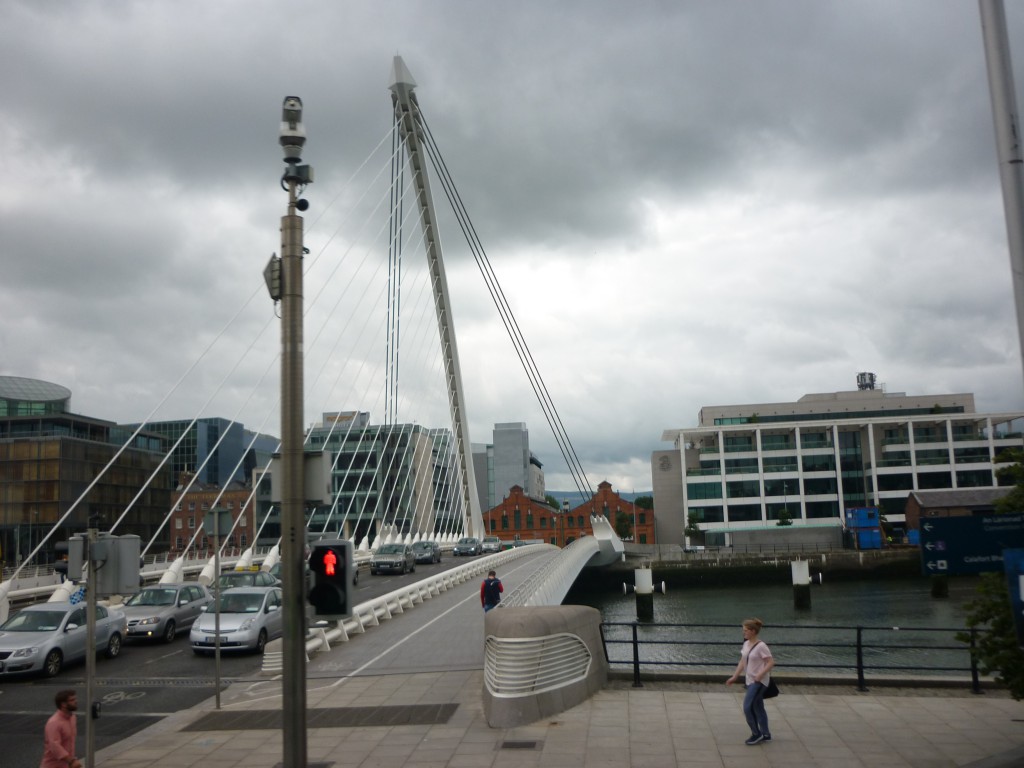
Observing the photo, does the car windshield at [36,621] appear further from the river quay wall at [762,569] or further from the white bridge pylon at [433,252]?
the river quay wall at [762,569]

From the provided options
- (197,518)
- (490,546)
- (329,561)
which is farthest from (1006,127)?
(197,518)

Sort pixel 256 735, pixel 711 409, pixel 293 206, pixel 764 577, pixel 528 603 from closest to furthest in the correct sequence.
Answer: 1. pixel 293 206
2. pixel 256 735
3. pixel 528 603
4. pixel 764 577
5. pixel 711 409

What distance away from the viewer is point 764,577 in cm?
7544

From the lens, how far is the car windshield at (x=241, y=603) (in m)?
21.3

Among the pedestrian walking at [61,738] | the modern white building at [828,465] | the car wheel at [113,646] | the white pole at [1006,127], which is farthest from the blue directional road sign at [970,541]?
the modern white building at [828,465]

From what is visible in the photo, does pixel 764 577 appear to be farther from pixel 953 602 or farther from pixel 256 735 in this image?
pixel 256 735

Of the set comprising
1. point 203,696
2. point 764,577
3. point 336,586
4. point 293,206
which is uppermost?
point 293,206

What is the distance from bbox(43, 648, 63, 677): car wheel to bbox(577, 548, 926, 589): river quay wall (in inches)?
2373

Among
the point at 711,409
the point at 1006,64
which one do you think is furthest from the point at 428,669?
the point at 711,409

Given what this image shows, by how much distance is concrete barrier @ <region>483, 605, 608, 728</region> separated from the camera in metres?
11.9

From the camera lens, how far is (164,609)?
23.2 metres

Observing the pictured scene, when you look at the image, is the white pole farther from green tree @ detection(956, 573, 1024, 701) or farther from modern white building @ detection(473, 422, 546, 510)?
modern white building @ detection(473, 422, 546, 510)

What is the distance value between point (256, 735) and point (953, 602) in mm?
56063

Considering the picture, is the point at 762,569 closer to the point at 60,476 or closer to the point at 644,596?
the point at 644,596
